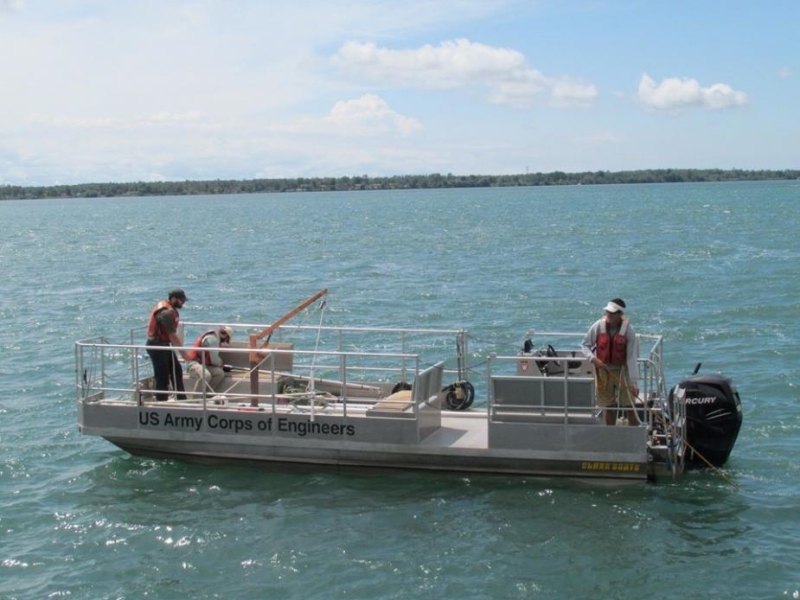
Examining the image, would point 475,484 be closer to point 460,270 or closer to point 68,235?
point 460,270

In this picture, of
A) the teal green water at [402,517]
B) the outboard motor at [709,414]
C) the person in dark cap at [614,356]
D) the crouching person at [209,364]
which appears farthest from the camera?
the crouching person at [209,364]

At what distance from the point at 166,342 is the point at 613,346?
586 cm

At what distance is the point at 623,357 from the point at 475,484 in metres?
2.40

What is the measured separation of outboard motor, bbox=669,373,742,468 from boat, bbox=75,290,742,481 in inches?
0.6

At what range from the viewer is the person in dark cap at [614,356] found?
1223 cm

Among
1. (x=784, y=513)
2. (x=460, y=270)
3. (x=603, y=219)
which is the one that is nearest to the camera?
(x=784, y=513)

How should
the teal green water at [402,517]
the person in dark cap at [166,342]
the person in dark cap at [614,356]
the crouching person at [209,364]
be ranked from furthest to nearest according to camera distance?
the crouching person at [209,364]
the person in dark cap at [166,342]
the person in dark cap at [614,356]
the teal green water at [402,517]

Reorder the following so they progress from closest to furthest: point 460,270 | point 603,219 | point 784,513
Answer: point 784,513
point 460,270
point 603,219

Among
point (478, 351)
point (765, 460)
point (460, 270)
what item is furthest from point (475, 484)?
point (460, 270)

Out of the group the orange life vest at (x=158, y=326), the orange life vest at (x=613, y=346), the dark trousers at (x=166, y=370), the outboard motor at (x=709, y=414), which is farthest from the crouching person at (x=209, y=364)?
the outboard motor at (x=709, y=414)

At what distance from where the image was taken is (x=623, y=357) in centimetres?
1229

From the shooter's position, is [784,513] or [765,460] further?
[765,460]

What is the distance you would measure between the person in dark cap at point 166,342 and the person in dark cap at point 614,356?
5352mm

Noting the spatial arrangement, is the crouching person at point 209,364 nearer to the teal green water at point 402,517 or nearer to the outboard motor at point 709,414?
the teal green water at point 402,517
